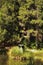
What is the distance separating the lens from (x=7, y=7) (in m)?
48.2

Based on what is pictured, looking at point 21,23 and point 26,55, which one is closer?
point 26,55

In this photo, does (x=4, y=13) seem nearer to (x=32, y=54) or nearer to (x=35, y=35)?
(x=35, y=35)

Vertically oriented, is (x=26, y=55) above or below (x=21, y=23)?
below

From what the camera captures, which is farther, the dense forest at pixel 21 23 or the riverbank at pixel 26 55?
the dense forest at pixel 21 23

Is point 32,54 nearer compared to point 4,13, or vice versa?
point 32,54

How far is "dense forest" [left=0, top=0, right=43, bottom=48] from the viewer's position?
153 feet

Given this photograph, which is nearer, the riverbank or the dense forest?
the riverbank

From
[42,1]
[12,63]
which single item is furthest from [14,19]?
[12,63]

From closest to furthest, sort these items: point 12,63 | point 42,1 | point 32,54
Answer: point 12,63 < point 32,54 < point 42,1

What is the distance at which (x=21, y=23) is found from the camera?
4844 centimetres

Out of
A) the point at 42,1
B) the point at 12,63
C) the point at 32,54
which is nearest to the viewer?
the point at 12,63

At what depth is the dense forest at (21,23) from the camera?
153ft

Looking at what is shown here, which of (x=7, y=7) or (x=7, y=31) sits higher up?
(x=7, y=7)

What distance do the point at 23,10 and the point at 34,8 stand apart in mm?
1797
